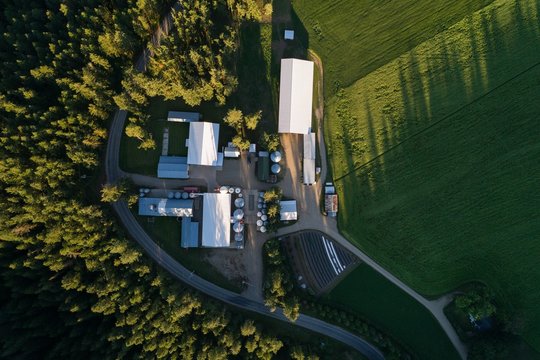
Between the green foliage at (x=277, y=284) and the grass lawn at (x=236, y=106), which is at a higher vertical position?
the grass lawn at (x=236, y=106)

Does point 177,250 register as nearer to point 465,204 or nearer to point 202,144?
point 202,144

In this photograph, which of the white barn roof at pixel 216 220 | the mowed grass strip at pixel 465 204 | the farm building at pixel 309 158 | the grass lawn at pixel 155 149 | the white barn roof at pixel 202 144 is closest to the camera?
the white barn roof at pixel 216 220

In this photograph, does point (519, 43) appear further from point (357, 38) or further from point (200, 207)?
point (200, 207)

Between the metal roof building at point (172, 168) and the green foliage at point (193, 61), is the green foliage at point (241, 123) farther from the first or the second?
the metal roof building at point (172, 168)

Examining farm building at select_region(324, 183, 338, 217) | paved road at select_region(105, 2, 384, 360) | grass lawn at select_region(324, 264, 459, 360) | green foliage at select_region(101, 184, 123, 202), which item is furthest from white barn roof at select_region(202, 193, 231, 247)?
grass lawn at select_region(324, 264, 459, 360)

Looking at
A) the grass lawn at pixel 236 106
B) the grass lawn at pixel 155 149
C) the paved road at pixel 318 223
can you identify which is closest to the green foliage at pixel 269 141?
the grass lawn at pixel 236 106

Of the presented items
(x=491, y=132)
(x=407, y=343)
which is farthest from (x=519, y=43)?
(x=407, y=343)

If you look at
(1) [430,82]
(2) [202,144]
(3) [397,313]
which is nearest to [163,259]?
(2) [202,144]
